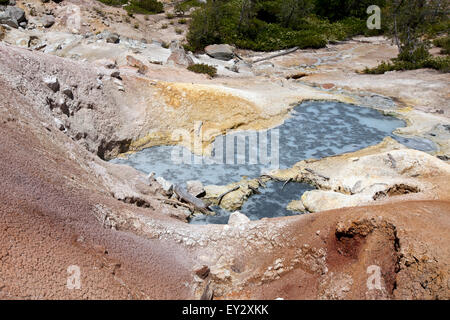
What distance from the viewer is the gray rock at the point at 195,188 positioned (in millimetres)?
10820

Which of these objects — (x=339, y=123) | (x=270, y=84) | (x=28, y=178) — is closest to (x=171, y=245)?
(x=28, y=178)

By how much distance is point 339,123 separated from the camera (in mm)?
16203

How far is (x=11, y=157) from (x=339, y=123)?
45.3 ft

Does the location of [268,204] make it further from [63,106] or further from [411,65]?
[411,65]

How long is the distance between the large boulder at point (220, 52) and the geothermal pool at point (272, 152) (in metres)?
12.4

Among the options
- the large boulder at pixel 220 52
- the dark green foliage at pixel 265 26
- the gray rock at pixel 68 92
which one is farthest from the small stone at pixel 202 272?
the dark green foliage at pixel 265 26

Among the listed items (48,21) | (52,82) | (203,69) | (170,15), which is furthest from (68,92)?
(170,15)

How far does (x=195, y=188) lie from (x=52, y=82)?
6.46 metres

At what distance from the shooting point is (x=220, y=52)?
Result: 27.5 m

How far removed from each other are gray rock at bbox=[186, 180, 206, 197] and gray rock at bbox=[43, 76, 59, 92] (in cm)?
599

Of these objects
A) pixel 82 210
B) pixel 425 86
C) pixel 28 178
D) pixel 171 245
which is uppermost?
pixel 28 178

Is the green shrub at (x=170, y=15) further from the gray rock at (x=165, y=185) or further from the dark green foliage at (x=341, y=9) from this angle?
the gray rock at (x=165, y=185)

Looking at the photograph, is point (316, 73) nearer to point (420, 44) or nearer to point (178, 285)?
point (420, 44)

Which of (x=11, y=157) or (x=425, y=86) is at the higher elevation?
(x=11, y=157)
